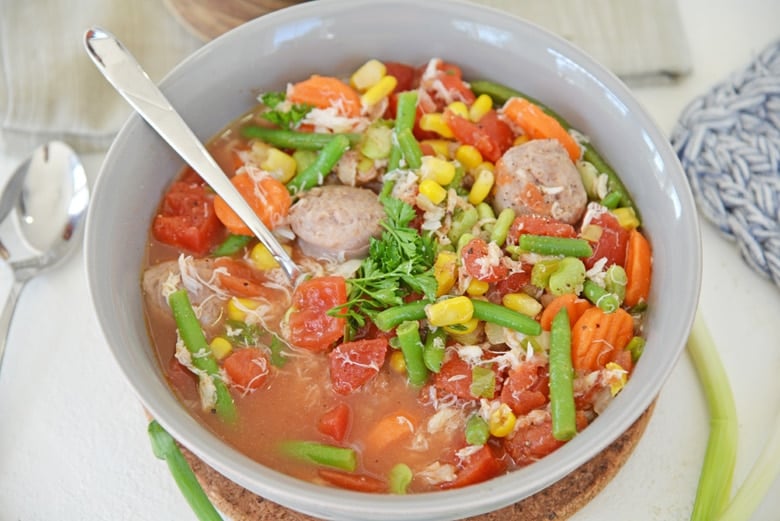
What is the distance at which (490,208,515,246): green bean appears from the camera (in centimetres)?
310

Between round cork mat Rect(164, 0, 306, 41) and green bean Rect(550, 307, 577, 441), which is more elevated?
round cork mat Rect(164, 0, 306, 41)

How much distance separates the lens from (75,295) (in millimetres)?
3572

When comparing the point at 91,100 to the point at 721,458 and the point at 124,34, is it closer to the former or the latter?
the point at 124,34

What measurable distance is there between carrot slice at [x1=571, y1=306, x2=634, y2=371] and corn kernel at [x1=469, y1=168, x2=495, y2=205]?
1.99 feet

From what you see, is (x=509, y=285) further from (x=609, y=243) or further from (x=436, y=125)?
(x=436, y=125)

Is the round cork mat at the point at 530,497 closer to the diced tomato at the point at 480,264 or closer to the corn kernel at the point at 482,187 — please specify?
the diced tomato at the point at 480,264

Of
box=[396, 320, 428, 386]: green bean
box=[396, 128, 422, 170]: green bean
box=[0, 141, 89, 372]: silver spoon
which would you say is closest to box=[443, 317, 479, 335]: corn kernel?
box=[396, 320, 428, 386]: green bean

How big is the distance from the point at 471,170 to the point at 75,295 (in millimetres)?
1678

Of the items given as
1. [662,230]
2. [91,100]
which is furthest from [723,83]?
[91,100]

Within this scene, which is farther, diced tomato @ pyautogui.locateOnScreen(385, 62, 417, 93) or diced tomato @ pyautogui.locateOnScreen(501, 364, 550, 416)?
diced tomato @ pyautogui.locateOnScreen(385, 62, 417, 93)

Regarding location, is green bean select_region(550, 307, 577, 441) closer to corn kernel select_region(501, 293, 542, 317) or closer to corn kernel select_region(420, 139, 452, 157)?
corn kernel select_region(501, 293, 542, 317)

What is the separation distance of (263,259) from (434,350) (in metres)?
0.76

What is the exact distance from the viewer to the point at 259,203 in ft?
10.7

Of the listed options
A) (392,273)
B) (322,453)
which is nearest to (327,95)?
(392,273)
